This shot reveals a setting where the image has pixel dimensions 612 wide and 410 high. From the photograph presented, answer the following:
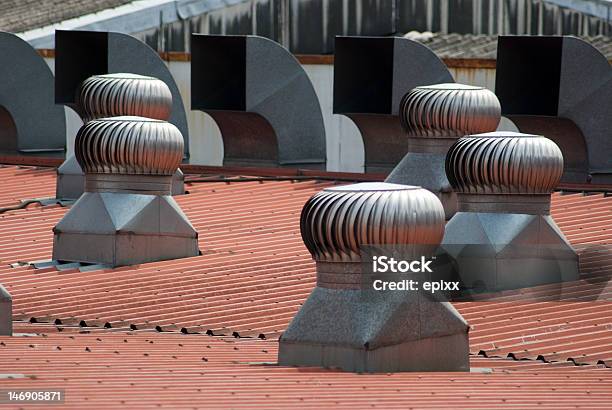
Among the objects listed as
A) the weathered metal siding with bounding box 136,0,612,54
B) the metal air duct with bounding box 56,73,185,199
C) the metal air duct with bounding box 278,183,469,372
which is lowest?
the metal air duct with bounding box 278,183,469,372

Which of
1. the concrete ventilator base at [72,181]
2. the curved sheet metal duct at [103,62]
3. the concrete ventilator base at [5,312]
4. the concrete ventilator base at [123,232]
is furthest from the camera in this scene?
the curved sheet metal duct at [103,62]

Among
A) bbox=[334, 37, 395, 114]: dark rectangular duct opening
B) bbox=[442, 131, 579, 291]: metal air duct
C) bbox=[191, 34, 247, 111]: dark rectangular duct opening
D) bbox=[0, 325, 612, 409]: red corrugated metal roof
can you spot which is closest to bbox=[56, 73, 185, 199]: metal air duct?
bbox=[191, 34, 247, 111]: dark rectangular duct opening

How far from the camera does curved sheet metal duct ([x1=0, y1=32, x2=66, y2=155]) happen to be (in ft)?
78.0

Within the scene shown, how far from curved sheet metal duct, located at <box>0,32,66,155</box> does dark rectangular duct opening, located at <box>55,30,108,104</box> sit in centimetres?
66

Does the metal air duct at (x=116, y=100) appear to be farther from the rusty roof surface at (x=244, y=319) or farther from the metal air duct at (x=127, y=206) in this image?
the metal air duct at (x=127, y=206)

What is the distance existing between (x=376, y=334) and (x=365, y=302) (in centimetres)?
29

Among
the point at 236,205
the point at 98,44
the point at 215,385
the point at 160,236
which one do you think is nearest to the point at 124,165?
the point at 160,236

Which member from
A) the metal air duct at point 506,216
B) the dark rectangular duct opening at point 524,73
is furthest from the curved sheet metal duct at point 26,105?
the metal air duct at point 506,216

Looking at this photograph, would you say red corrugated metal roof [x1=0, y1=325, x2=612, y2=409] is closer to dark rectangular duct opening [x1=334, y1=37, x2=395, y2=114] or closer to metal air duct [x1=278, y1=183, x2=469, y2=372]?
metal air duct [x1=278, y1=183, x2=469, y2=372]

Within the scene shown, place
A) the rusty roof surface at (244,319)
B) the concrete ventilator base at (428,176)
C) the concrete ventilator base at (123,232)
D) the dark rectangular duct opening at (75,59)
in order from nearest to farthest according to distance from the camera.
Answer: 1. the rusty roof surface at (244,319)
2. the concrete ventilator base at (123,232)
3. the concrete ventilator base at (428,176)
4. the dark rectangular duct opening at (75,59)

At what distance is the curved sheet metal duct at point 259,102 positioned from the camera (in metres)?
21.5

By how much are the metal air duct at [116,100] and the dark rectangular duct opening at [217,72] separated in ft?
11.3

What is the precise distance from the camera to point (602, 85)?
19.7 meters

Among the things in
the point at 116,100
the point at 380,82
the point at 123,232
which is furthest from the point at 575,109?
the point at 123,232
